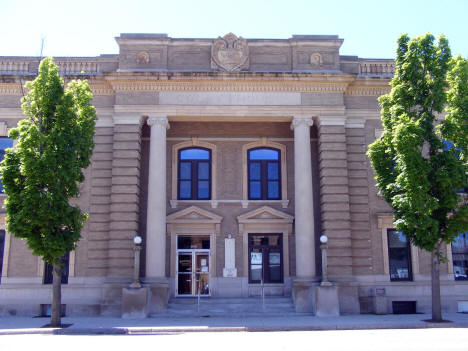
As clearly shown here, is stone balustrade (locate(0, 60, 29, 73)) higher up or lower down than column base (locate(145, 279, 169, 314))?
higher up

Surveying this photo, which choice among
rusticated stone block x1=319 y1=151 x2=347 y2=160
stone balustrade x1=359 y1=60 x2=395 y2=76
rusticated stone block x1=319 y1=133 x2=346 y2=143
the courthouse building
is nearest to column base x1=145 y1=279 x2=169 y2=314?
the courthouse building

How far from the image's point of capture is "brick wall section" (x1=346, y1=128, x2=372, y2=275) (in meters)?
20.9

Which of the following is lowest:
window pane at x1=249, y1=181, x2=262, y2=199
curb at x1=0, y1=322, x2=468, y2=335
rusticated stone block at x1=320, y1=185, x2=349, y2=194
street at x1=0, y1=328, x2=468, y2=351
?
curb at x1=0, y1=322, x2=468, y2=335

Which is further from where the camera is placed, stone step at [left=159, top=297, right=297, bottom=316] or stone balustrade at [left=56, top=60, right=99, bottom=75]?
stone balustrade at [left=56, top=60, right=99, bottom=75]

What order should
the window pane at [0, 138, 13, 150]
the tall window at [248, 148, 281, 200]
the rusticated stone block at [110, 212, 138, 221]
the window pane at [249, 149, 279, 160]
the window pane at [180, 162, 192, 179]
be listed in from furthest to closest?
1. the window pane at [249, 149, 279, 160]
2. the window pane at [180, 162, 192, 179]
3. the tall window at [248, 148, 281, 200]
4. the window pane at [0, 138, 13, 150]
5. the rusticated stone block at [110, 212, 138, 221]

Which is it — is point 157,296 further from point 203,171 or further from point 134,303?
point 203,171

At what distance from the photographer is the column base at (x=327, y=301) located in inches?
749

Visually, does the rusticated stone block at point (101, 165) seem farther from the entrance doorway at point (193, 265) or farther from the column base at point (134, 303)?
the column base at point (134, 303)

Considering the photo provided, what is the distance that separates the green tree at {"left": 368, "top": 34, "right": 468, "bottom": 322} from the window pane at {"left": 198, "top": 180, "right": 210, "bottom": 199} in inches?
336

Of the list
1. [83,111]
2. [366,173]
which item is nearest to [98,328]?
[83,111]

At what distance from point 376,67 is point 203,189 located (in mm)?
10101

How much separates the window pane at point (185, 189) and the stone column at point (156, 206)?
8.97 feet

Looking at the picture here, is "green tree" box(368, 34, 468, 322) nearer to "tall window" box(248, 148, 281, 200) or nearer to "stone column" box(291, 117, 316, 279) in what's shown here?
"stone column" box(291, 117, 316, 279)

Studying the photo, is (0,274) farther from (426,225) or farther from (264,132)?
(426,225)
